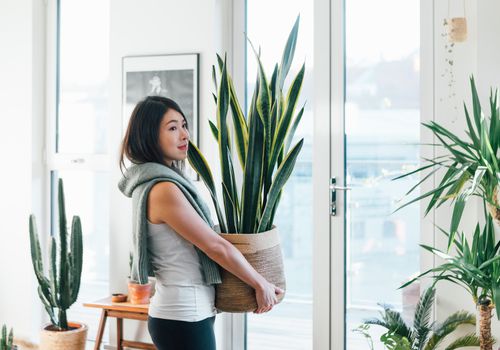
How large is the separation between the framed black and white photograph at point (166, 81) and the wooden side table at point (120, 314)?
30.7 inches

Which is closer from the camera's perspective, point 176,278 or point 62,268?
point 176,278

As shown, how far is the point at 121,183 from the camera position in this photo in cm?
226

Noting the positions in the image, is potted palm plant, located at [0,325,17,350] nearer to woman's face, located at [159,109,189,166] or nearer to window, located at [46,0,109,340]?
window, located at [46,0,109,340]

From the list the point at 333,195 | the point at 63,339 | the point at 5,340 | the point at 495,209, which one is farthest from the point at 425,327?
the point at 5,340

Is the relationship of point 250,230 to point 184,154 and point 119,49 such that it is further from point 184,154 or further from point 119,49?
point 119,49

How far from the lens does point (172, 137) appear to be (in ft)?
7.22

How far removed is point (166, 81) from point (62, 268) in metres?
1.23

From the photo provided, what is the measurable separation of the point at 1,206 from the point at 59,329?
93 centimetres

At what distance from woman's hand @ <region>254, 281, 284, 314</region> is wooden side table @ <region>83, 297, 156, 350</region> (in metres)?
1.31

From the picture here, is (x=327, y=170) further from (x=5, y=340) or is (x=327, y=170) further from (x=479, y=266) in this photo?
(x=5, y=340)

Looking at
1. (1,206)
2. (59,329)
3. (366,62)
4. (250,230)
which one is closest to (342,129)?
(366,62)

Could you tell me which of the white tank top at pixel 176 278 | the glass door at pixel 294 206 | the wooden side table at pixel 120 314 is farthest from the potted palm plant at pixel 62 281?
the white tank top at pixel 176 278

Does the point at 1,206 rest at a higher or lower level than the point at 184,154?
lower

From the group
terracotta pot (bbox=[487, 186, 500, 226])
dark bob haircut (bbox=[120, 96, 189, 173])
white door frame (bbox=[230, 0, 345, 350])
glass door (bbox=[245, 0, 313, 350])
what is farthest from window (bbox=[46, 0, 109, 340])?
terracotta pot (bbox=[487, 186, 500, 226])
